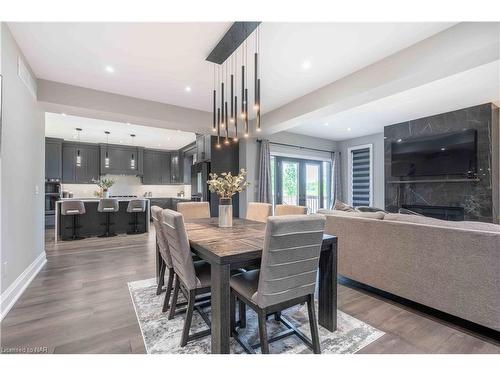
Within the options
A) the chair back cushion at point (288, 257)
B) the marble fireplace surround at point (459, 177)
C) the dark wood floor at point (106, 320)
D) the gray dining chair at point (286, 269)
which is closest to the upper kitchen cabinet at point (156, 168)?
the dark wood floor at point (106, 320)

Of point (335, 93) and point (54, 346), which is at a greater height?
point (335, 93)

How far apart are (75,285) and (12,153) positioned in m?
1.65

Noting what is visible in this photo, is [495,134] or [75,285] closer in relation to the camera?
[75,285]

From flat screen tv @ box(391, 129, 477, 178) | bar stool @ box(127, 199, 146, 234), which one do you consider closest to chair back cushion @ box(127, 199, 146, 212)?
bar stool @ box(127, 199, 146, 234)

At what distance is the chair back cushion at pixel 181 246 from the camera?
167 centimetres

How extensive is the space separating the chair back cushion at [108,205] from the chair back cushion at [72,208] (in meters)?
0.36

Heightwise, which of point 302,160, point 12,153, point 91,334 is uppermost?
point 302,160

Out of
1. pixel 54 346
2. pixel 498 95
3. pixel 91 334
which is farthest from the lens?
pixel 498 95

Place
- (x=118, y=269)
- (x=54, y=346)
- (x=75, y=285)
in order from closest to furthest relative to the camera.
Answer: (x=54, y=346)
(x=75, y=285)
(x=118, y=269)

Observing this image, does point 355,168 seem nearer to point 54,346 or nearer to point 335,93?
point 335,93

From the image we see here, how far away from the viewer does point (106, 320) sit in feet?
6.99

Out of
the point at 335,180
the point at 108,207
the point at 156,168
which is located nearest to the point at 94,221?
the point at 108,207

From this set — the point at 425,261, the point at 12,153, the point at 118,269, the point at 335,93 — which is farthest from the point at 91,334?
the point at 335,93
